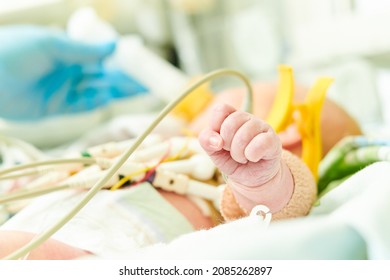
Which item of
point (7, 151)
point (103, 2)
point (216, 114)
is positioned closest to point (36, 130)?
point (7, 151)

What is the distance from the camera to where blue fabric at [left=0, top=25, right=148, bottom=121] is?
1.08 metres

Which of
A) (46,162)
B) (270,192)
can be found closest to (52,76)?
(46,162)

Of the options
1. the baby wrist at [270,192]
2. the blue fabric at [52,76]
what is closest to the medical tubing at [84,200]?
the baby wrist at [270,192]

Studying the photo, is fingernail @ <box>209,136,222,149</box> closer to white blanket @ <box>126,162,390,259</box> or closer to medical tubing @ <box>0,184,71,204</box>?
white blanket @ <box>126,162,390,259</box>

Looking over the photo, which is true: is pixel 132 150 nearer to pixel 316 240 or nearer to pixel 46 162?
pixel 46 162

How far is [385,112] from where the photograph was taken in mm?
1205

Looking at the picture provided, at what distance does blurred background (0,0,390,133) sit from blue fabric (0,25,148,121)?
0.34 meters

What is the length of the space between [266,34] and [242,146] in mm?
→ 1130

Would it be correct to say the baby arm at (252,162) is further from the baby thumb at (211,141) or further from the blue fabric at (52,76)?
the blue fabric at (52,76)

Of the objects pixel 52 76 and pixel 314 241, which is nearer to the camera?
→ pixel 314 241

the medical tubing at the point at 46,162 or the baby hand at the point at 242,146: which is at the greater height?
the baby hand at the point at 242,146

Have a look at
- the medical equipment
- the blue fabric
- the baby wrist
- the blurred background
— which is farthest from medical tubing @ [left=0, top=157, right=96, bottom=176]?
the blurred background

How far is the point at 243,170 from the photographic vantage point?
1.67ft

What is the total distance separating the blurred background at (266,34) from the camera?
126cm
